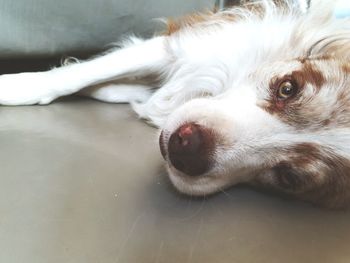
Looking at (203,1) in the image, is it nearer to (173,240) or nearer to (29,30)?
(29,30)

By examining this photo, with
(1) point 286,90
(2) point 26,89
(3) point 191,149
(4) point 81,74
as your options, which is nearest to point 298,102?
(1) point 286,90

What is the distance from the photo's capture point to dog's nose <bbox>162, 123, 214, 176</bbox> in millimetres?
1188

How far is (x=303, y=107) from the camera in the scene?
1.29 meters

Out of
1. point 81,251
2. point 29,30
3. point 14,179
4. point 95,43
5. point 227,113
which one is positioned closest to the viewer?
point 81,251

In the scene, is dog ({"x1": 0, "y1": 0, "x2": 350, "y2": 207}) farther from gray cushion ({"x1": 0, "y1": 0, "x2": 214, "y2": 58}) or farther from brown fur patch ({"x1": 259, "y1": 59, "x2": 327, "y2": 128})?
gray cushion ({"x1": 0, "y1": 0, "x2": 214, "y2": 58})

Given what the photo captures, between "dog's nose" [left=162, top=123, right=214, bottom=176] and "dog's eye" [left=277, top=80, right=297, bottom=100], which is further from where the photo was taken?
"dog's eye" [left=277, top=80, right=297, bottom=100]

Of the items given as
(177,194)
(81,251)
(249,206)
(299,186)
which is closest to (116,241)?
(81,251)

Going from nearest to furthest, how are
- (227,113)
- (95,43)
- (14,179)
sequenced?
(14,179), (227,113), (95,43)

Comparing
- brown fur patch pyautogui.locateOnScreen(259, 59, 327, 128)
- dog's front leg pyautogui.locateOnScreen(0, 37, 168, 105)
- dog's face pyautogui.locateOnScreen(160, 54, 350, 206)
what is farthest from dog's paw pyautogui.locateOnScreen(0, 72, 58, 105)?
brown fur patch pyautogui.locateOnScreen(259, 59, 327, 128)

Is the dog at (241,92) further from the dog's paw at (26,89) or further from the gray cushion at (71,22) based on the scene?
the gray cushion at (71,22)

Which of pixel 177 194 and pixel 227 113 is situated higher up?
pixel 227 113

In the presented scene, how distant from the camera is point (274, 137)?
1280 millimetres

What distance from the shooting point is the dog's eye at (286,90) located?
4.37ft

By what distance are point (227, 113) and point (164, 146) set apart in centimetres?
19
